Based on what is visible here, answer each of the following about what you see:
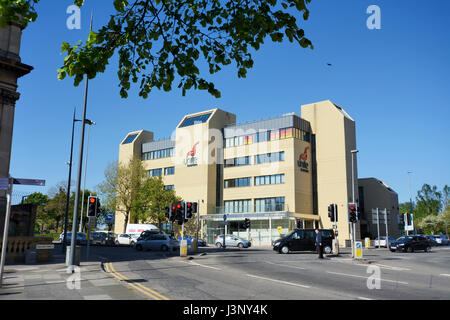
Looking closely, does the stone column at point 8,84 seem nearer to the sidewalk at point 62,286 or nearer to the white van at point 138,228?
the sidewalk at point 62,286

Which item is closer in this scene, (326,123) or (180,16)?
(180,16)

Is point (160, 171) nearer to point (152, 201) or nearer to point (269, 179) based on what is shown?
point (152, 201)

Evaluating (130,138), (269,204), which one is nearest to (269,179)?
(269,204)

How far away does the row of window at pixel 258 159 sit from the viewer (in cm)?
5691

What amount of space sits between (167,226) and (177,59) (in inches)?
2325

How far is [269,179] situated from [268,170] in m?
1.32

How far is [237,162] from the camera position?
61.4 meters

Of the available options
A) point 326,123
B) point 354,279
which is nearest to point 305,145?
point 326,123

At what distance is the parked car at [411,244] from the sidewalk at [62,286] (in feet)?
97.1

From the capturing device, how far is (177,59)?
7828mm

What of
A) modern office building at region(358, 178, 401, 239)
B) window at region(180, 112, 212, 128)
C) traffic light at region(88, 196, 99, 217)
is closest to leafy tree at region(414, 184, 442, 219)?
modern office building at region(358, 178, 401, 239)

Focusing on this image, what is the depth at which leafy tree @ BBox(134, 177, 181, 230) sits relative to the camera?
5581 centimetres

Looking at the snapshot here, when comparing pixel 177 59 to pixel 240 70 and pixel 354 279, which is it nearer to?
pixel 240 70

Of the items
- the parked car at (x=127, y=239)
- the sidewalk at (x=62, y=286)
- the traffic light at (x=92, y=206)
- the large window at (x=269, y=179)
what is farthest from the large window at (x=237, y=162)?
the sidewalk at (x=62, y=286)
